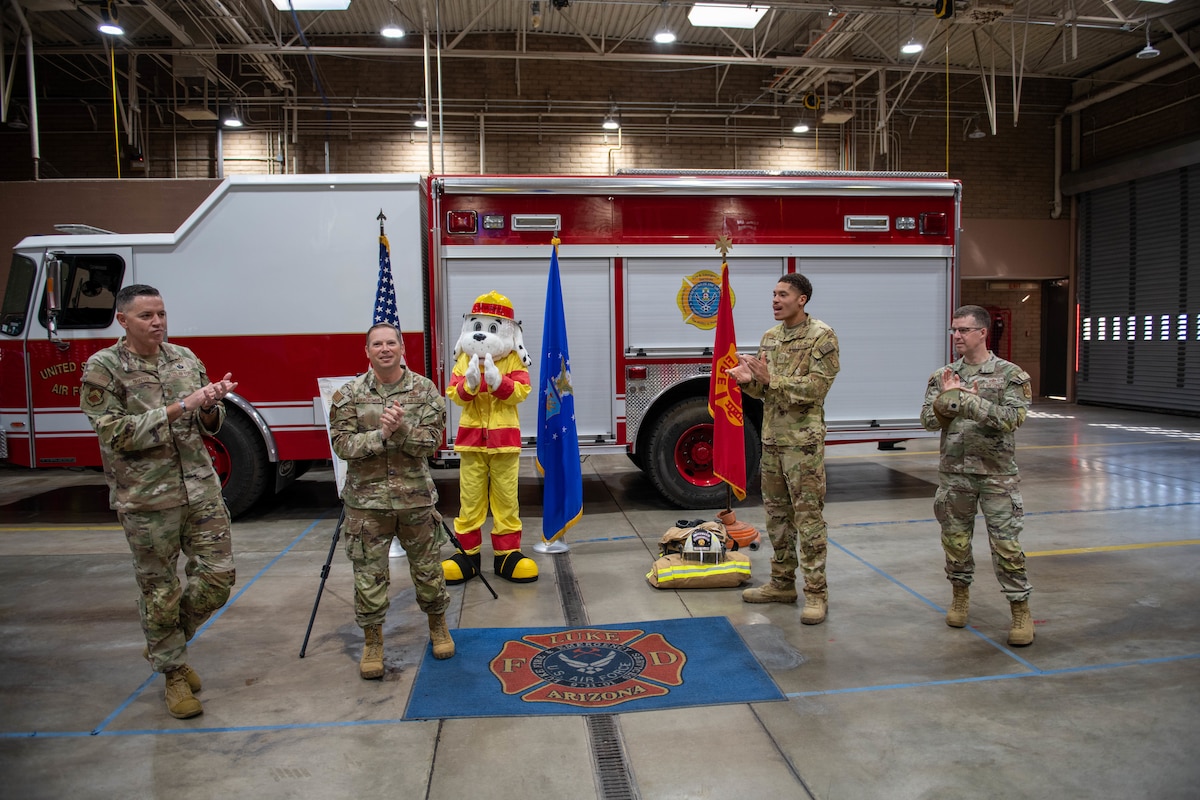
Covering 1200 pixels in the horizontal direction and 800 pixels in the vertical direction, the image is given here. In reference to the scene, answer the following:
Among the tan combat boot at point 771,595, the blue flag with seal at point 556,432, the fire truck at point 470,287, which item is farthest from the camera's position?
the fire truck at point 470,287

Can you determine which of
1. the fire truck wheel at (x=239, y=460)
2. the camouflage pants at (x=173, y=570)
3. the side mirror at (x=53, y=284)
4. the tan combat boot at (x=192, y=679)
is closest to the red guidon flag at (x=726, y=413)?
the camouflage pants at (x=173, y=570)

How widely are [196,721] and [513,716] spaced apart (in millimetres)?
1454

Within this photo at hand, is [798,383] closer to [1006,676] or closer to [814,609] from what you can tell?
[814,609]

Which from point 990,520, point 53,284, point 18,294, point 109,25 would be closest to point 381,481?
point 990,520

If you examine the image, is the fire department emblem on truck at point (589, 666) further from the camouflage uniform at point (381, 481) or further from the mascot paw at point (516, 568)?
the mascot paw at point (516, 568)

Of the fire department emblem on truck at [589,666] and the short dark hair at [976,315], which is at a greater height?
the short dark hair at [976,315]

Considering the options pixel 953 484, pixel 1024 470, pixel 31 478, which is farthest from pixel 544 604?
pixel 31 478

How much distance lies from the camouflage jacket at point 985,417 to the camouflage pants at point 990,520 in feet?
0.24

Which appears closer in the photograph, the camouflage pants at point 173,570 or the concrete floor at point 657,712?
the concrete floor at point 657,712

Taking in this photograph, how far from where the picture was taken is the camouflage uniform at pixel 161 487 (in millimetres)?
3414

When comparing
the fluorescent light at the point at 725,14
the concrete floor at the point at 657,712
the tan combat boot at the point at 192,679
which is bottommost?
the concrete floor at the point at 657,712

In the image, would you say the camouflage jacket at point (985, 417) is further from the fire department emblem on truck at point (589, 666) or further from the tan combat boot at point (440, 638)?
the tan combat boot at point (440, 638)

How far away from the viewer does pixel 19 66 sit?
14.6 m

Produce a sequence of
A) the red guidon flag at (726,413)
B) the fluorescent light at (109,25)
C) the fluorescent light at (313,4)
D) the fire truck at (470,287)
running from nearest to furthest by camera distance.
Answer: the red guidon flag at (726,413), the fire truck at (470,287), the fluorescent light at (109,25), the fluorescent light at (313,4)
